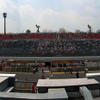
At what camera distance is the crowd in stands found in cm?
3953

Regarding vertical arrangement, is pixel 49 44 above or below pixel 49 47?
above

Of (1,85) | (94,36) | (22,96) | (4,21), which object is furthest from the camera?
(4,21)

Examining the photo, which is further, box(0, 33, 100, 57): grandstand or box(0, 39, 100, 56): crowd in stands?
box(0, 33, 100, 57): grandstand

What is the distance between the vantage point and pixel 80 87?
7859 mm

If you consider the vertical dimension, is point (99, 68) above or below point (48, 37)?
below

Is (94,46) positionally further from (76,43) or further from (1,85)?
(1,85)

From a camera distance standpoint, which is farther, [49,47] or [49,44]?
[49,44]

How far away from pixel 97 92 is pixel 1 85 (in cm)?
557

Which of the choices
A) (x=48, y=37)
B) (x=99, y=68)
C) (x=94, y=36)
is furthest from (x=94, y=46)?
(x=99, y=68)

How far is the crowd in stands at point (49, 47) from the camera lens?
3953cm

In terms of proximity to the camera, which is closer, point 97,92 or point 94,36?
point 97,92

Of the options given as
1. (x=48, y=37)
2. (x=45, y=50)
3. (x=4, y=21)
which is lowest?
(x=45, y=50)

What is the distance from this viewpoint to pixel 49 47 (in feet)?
137

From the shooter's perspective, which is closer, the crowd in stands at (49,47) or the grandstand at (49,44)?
the crowd in stands at (49,47)
